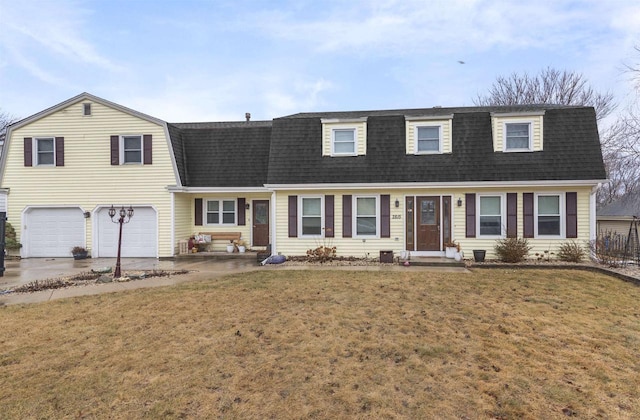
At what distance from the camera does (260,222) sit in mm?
15133

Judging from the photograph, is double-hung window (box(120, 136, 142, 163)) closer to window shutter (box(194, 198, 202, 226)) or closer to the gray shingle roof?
the gray shingle roof

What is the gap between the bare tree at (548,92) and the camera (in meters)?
25.3

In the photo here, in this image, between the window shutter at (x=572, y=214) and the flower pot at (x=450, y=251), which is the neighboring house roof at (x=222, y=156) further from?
the window shutter at (x=572, y=214)

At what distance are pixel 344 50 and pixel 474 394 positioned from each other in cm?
1729

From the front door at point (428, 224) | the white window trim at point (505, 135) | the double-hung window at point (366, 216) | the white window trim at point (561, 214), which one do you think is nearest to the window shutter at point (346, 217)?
the double-hung window at point (366, 216)

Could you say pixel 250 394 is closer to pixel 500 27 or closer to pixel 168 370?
pixel 168 370

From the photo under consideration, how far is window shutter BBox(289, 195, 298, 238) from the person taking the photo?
1320cm

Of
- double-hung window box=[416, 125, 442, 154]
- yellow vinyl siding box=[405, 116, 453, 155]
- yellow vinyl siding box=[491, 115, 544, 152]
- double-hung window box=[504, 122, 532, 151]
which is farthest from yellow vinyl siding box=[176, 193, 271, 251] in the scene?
double-hung window box=[504, 122, 532, 151]

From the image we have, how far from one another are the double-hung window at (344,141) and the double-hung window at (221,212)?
5.01m

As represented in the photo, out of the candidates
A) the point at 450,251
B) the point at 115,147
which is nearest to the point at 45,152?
the point at 115,147

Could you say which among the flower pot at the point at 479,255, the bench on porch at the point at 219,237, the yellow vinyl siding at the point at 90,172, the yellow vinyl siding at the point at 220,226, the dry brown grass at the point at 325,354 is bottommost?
the dry brown grass at the point at 325,354

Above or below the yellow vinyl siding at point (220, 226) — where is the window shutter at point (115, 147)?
above

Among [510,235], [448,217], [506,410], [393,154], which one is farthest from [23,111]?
[506,410]

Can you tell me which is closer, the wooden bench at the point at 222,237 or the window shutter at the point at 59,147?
the window shutter at the point at 59,147
